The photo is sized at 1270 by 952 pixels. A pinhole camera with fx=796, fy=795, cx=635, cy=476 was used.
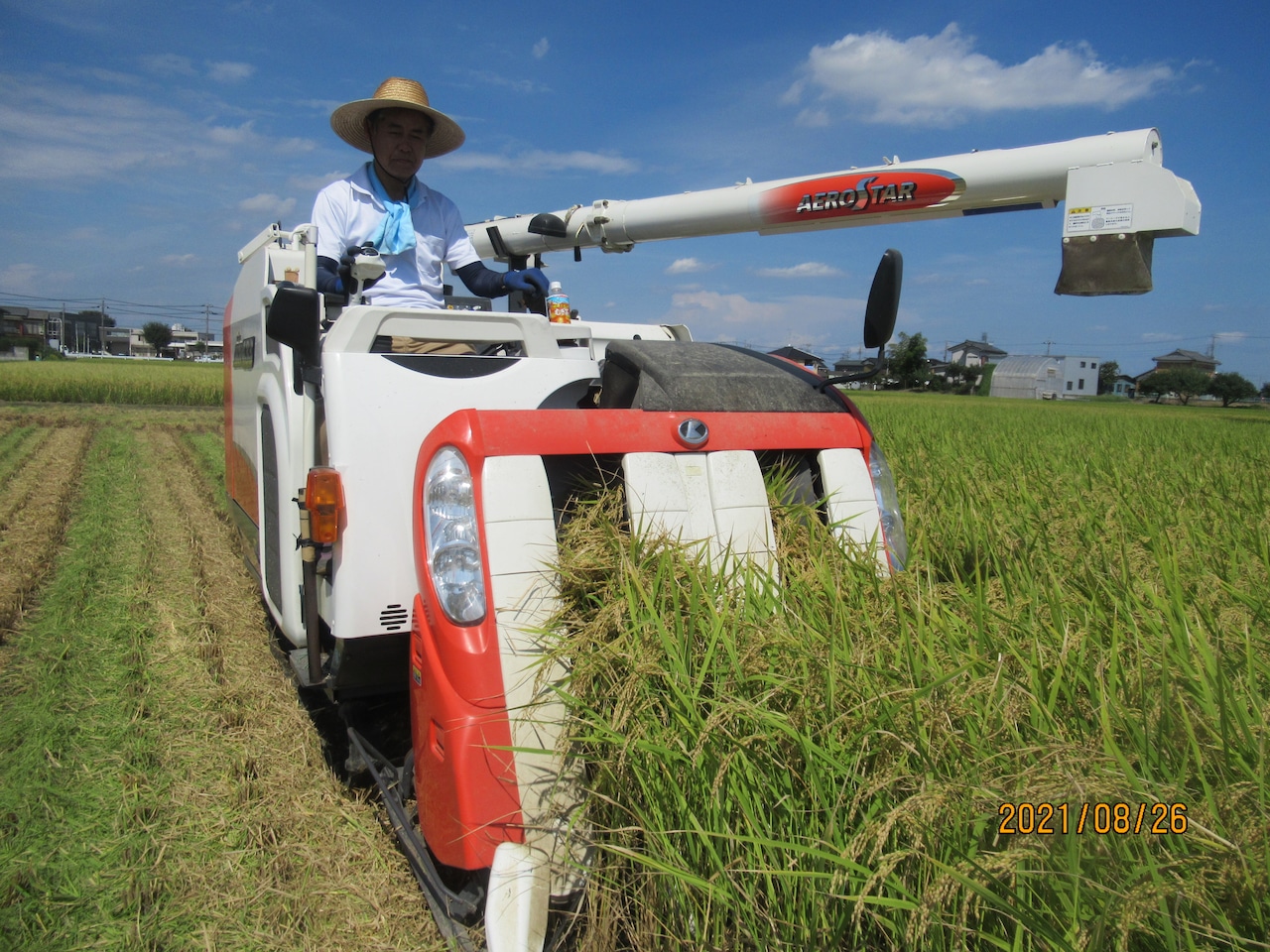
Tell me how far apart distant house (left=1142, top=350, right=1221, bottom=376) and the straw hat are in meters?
101

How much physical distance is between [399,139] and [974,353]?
292 feet

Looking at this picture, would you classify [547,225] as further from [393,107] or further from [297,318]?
[297,318]

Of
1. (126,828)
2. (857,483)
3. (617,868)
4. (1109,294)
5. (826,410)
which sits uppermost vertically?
(1109,294)

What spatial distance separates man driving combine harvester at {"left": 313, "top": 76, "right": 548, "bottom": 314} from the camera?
10.9 feet

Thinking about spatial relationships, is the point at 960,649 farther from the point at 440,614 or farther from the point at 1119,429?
the point at 1119,429

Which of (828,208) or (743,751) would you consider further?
(828,208)

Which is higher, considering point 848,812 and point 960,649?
point 960,649

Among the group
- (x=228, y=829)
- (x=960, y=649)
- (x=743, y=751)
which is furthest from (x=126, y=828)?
(x=960, y=649)

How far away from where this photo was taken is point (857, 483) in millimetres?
2525

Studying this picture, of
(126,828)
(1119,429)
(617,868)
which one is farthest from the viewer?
(1119,429)

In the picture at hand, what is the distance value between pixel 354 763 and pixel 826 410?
1.93 m

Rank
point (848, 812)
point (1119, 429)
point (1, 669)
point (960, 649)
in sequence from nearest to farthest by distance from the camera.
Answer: point (848, 812), point (960, 649), point (1, 669), point (1119, 429)

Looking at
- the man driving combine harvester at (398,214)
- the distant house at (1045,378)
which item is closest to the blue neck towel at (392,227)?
the man driving combine harvester at (398,214)
